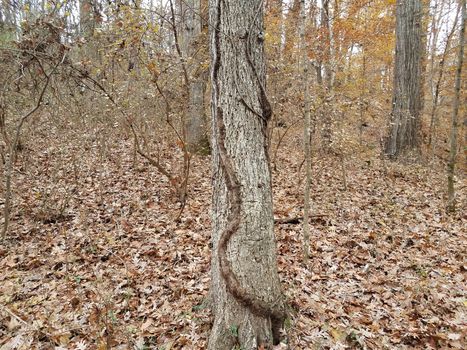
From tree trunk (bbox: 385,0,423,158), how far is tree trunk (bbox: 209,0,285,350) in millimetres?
6399

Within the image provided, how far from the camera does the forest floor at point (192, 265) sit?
3.21 m

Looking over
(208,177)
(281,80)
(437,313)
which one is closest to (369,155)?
(281,80)

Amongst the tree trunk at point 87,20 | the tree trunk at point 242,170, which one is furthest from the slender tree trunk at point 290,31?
the tree trunk at point 242,170

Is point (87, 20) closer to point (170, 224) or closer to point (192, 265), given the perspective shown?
point (170, 224)

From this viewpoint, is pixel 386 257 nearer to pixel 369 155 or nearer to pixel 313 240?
pixel 313 240

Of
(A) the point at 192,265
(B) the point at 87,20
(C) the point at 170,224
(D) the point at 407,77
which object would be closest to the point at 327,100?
(D) the point at 407,77

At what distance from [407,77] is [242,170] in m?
7.13

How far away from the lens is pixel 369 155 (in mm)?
9055

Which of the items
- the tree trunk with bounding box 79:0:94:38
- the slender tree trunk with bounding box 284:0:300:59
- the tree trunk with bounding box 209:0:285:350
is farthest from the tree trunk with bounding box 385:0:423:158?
the tree trunk with bounding box 79:0:94:38

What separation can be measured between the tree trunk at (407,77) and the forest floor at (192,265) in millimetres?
1222

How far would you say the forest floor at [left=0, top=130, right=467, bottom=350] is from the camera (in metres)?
3.21

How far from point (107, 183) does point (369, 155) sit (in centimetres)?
676

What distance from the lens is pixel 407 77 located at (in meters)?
8.09

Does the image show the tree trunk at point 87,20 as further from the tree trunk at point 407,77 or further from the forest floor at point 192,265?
the tree trunk at point 407,77
